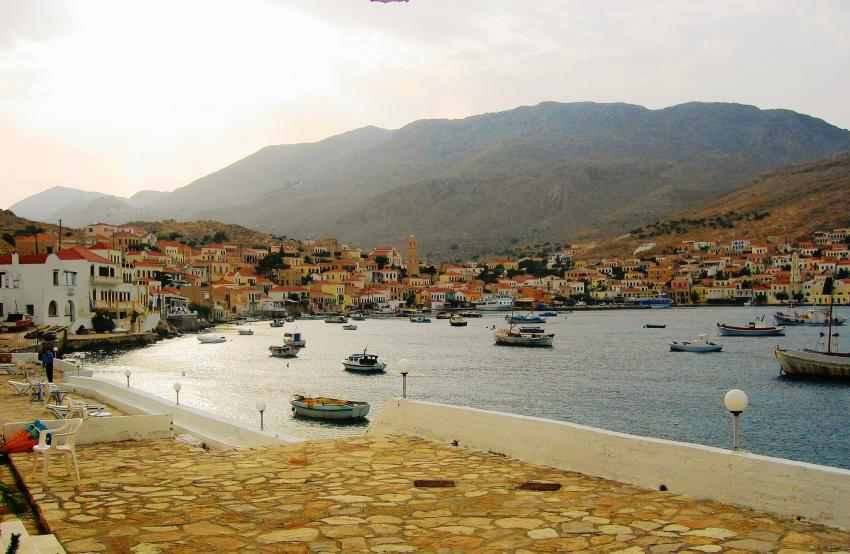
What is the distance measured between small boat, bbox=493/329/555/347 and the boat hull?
22.1m

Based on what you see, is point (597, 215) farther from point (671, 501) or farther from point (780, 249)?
point (671, 501)

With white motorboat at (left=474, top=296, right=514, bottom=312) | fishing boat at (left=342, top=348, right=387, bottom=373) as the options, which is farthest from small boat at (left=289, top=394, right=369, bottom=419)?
white motorboat at (left=474, top=296, right=514, bottom=312)

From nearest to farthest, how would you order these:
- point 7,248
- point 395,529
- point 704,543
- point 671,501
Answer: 1. point 704,543
2. point 395,529
3. point 671,501
4. point 7,248

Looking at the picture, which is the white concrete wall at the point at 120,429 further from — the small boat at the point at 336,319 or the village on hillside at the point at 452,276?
the small boat at the point at 336,319

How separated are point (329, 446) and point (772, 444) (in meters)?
19.1

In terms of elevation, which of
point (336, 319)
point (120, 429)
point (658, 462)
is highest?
point (658, 462)

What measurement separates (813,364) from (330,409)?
83.9ft

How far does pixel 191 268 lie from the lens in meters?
107

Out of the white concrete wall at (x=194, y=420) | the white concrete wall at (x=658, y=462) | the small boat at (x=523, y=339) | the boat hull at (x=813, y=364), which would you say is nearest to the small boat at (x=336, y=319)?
the small boat at (x=523, y=339)

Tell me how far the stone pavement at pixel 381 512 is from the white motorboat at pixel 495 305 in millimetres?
115490

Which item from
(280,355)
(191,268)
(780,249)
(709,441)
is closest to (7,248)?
(280,355)

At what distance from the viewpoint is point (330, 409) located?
25062 millimetres

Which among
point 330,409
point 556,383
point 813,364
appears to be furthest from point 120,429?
point 813,364

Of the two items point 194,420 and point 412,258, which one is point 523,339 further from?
point 412,258
